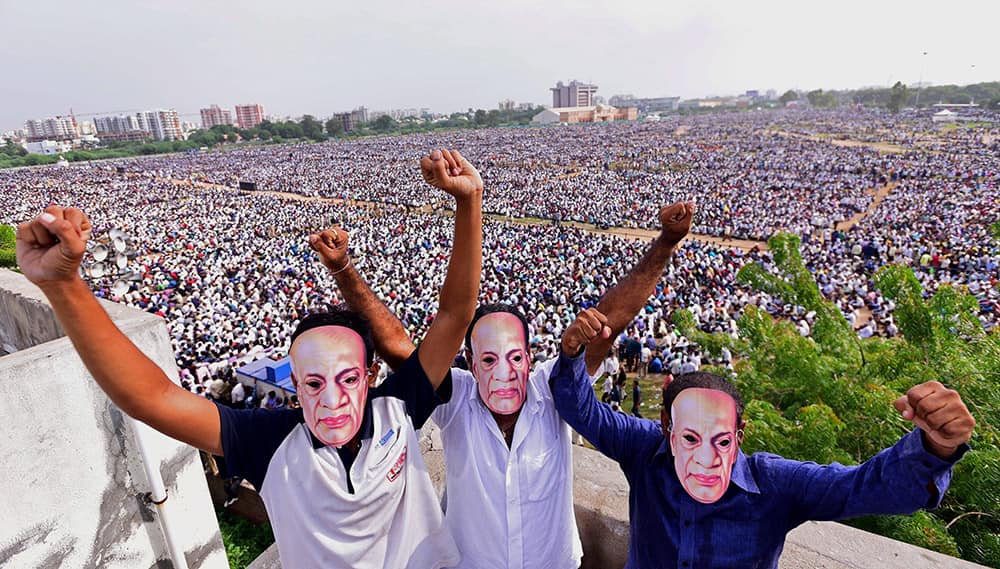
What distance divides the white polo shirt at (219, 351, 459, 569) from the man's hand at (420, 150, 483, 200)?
668 mm

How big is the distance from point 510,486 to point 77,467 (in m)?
2.86

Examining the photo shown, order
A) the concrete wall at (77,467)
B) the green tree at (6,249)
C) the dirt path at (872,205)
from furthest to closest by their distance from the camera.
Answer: the dirt path at (872,205), the green tree at (6,249), the concrete wall at (77,467)

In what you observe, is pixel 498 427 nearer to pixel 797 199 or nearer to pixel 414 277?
pixel 414 277

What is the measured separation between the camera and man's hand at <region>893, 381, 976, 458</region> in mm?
1353

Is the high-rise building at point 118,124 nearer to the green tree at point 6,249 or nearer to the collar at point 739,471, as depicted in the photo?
the green tree at point 6,249

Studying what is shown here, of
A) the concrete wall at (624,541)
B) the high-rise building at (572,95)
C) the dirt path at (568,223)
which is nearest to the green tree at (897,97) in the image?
the high-rise building at (572,95)

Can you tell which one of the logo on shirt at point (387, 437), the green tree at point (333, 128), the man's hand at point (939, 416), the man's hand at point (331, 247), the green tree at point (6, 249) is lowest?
the green tree at point (6, 249)

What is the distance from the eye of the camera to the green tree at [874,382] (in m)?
3.49

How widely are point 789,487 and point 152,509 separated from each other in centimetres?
392

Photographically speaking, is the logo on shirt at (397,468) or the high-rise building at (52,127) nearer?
the logo on shirt at (397,468)

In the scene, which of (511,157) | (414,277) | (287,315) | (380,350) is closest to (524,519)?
(380,350)

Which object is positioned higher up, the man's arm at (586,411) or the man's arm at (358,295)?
the man's arm at (358,295)

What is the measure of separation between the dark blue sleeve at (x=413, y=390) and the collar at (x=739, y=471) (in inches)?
33.6

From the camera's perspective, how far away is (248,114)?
13975 cm
